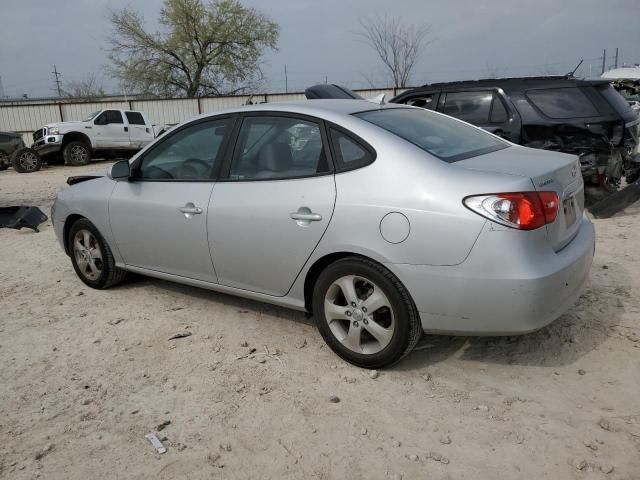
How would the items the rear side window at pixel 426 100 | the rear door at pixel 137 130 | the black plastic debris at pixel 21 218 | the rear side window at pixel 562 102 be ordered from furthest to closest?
the rear door at pixel 137 130, the rear side window at pixel 426 100, the black plastic debris at pixel 21 218, the rear side window at pixel 562 102

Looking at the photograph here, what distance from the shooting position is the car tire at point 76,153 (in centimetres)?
1762

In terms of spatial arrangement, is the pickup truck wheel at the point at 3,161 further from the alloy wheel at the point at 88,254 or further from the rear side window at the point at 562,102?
the rear side window at the point at 562,102

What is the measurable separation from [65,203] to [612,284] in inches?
186

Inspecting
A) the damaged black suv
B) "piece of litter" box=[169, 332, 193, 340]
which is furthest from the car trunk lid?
the damaged black suv

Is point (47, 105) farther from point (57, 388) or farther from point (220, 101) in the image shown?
point (57, 388)

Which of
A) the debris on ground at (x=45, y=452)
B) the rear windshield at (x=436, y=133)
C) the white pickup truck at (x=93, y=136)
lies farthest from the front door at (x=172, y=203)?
the white pickup truck at (x=93, y=136)

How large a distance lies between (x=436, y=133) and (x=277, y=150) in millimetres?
1034

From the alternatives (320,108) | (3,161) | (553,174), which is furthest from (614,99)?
(3,161)

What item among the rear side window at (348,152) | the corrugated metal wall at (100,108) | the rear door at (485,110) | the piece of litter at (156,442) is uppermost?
the corrugated metal wall at (100,108)

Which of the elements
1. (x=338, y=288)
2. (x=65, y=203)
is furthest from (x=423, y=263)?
(x=65, y=203)

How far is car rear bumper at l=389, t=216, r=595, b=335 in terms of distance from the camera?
111 inches

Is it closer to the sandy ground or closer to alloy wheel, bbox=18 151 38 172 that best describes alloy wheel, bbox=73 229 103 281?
the sandy ground

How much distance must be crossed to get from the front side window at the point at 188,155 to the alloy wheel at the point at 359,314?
130 cm

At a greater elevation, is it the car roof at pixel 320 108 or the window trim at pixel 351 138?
the car roof at pixel 320 108
